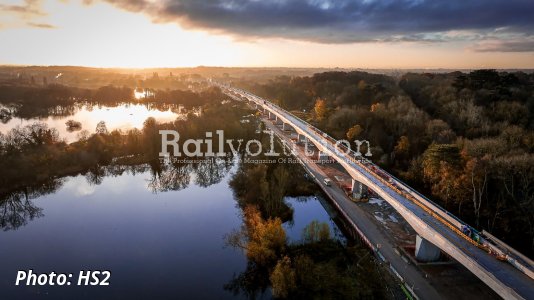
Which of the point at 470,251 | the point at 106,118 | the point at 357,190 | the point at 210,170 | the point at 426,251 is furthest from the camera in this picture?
the point at 106,118

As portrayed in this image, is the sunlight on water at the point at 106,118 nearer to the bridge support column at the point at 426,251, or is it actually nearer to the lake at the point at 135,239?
the lake at the point at 135,239

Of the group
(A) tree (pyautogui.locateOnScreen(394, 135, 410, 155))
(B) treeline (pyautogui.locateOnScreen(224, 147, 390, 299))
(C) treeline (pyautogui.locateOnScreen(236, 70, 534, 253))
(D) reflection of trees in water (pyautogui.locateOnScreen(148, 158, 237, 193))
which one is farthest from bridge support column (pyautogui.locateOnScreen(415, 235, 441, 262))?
(D) reflection of trees in water (pyautogui.locateOnScreen(148, 158, 237, 193))

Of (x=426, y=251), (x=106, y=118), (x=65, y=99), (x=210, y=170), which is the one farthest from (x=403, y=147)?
(x=65, y=99)

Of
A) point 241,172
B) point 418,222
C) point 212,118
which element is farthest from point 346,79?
point 418,222

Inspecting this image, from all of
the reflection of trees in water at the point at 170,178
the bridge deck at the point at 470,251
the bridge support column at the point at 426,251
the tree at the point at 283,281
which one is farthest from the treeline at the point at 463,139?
the reflection of trees in water at the point at 170,178

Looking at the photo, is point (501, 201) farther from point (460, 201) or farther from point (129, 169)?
point (129, 169)

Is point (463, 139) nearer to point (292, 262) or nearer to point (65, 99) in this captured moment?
point (292, 262)

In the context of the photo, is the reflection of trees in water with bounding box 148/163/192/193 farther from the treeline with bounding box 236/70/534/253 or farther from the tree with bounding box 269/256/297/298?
the treeline with bounding box 236/70/534/253
